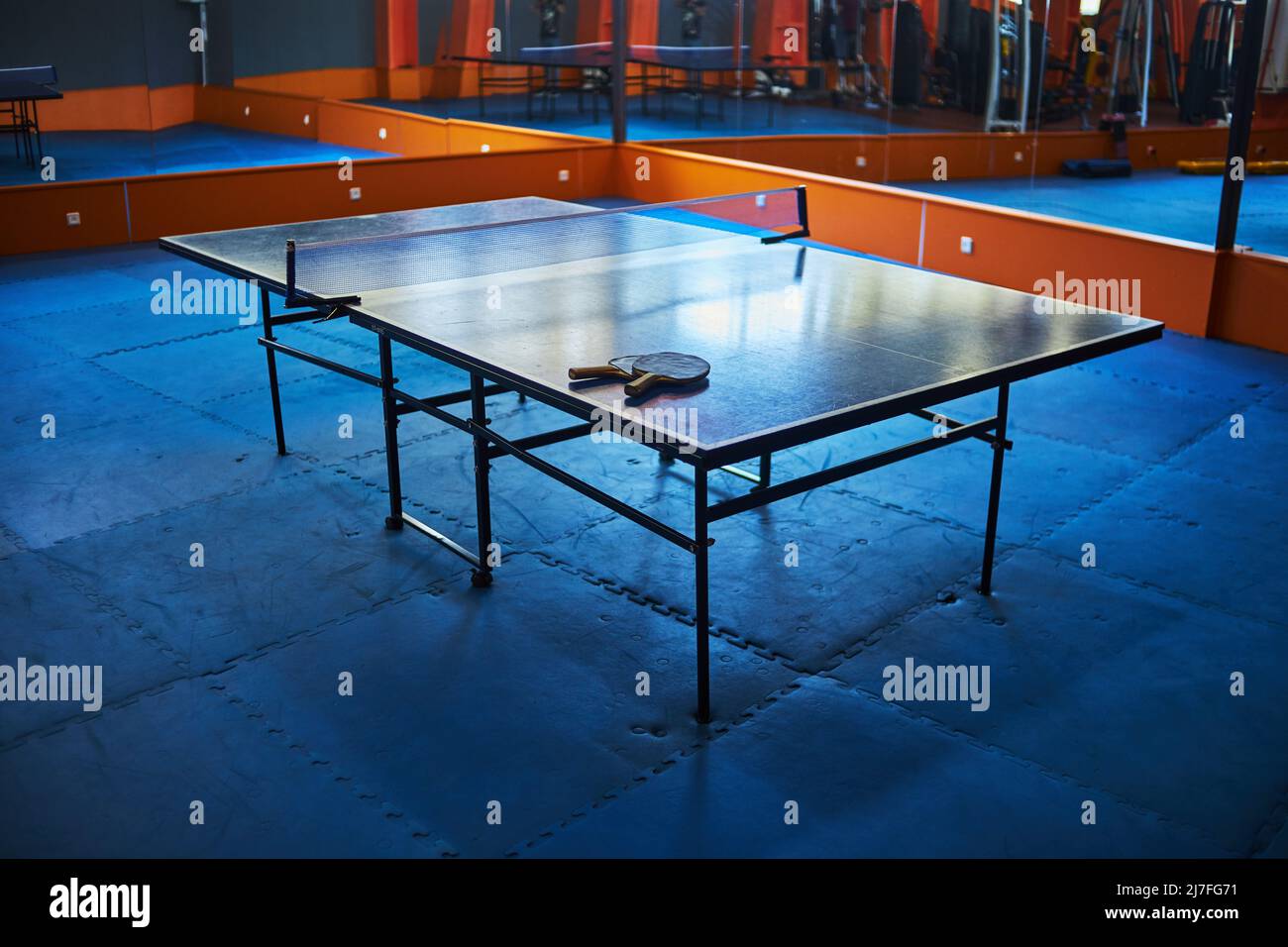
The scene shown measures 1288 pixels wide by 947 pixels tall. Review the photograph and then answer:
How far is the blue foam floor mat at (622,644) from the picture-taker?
3309 mm

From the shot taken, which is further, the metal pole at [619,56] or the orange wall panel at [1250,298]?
the metal pole at [619,56]

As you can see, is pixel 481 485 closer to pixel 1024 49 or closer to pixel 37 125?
pixel 1024 49

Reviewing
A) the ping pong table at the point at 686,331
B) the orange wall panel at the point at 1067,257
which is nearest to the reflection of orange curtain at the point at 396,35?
the orange wall panel at the point at 1067,257

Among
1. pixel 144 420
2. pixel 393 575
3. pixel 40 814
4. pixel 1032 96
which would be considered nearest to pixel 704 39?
pixel 1032 96

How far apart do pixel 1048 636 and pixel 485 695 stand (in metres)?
1.92

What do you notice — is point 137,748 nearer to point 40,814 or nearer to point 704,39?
point 40,814

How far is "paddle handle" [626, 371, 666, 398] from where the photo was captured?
336 cm

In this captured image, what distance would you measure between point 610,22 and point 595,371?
30.6 feet

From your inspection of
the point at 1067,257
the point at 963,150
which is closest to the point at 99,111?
the point at 963,150

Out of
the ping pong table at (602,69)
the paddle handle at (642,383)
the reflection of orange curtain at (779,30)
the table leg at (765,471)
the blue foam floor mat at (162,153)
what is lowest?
the table leg at (765,471)

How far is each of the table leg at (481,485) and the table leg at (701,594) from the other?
0.99m

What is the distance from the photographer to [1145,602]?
445cm

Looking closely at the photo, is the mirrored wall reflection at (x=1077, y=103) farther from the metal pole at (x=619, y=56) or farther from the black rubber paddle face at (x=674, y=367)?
the black rubber paddle face at (x=674, y=367)

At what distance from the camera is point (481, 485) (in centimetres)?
441
